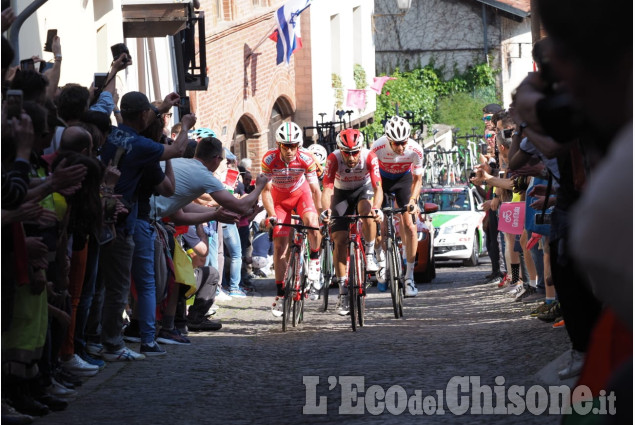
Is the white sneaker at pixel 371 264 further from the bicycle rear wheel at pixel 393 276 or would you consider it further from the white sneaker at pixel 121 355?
the white sneaker at pixel 121 355

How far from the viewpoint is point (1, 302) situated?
6184 millimetres

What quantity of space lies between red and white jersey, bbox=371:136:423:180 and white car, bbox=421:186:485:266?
801 cm

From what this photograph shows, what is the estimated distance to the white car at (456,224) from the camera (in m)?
23.8

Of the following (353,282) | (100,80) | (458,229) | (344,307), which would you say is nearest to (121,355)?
(100,80)

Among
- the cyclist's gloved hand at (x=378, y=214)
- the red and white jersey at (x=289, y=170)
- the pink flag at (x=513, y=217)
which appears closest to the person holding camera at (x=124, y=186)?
the cyclist's gloved hand at (x=378, y=214)

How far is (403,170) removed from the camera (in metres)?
15.8

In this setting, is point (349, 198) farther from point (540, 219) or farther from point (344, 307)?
point (540, 219)

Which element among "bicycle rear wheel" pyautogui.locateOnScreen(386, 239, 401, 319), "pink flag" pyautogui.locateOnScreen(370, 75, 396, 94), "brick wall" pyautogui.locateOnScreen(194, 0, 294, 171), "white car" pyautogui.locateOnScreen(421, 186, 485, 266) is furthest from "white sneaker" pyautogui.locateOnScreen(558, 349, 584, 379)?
"pink flag" pyautogui.locateOnScreen(370, 75, 396, 94)

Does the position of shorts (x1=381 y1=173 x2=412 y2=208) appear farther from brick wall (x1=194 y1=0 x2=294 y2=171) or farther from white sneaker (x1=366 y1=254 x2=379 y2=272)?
brick wall (x1=194 y1=0 x2=294 y2=171)

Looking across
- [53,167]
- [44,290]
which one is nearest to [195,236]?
[53,167]

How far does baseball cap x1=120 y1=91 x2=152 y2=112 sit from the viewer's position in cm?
918

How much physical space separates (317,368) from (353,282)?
9.54 feet

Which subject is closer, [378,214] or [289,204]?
[378,214]

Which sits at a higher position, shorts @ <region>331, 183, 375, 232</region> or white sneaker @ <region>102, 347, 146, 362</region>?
shorts @ <region>331, 183, 375, 232</region>
